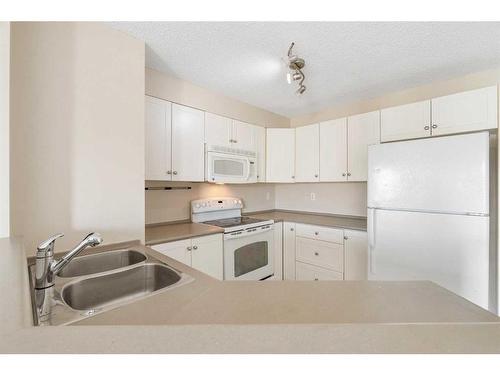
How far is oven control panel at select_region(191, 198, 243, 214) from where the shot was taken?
8.42 feet

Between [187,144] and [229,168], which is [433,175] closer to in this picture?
[229,168]

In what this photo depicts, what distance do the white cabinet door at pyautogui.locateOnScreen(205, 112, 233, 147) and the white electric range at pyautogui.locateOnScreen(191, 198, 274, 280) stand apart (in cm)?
70

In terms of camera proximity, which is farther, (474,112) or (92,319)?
(474,112)

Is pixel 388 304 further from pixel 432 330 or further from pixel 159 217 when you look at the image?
pixel 159 217

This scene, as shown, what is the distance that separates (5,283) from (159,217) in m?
1.85

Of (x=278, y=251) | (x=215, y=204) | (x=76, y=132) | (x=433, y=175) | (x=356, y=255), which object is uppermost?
(x=76, y=132)

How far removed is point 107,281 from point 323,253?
6.88 ft

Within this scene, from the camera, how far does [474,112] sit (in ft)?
6.11

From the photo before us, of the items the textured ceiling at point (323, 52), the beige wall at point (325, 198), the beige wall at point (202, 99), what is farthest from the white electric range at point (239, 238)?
the textured ceiling at point (323, 52)

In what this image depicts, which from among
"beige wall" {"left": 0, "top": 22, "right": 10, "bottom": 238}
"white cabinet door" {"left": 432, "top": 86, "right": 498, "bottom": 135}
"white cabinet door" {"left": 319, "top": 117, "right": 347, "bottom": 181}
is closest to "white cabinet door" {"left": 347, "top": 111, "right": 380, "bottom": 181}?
"white cabinet door" {"left": 319, "top": 117, "right": 347, "bottom": 181}

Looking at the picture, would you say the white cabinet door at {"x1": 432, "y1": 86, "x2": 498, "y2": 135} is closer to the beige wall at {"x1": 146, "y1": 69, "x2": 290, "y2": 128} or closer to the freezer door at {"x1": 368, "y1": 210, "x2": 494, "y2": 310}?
the freezer door at {"x1": 368, "y1": 210, "x2": 494, "y2": 310}

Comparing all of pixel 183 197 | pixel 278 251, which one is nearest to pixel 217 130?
pixel 183 197

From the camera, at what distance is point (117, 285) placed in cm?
110
